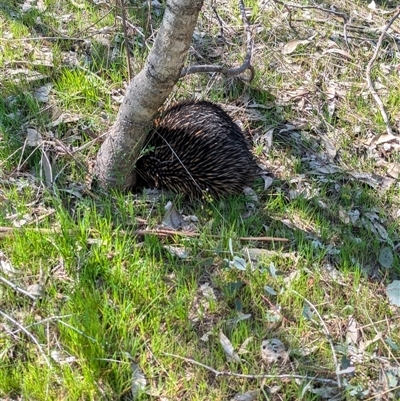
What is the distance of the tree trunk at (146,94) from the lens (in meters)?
2.85

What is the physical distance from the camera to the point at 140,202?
343 cm

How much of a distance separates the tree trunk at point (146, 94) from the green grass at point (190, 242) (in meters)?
0.17

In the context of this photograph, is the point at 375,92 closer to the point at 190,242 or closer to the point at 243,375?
the point at 190,242

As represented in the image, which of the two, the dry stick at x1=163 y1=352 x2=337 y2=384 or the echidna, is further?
the echidna

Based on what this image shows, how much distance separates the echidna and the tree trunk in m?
0.21

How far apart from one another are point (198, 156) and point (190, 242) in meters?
0.77

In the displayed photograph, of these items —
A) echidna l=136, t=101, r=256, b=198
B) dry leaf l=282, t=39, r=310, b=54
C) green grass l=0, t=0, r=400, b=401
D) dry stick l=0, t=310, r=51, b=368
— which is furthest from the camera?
dry leaf l=282, t=39, r=310, b=54

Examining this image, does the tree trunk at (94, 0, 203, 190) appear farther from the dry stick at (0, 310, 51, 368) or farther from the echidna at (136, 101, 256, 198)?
the dry stick at (0, 310, 51, 368)

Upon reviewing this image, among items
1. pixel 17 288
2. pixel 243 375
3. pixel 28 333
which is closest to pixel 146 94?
pixel 17 288

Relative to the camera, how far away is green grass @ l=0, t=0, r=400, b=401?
2527mm

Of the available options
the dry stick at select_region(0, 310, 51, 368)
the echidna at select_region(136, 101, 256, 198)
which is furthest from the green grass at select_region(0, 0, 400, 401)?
the echidna at select_region(136, 101, 256, 198)

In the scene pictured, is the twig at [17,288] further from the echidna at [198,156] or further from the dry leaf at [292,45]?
the dry leaf at [292,45]

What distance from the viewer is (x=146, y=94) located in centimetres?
310

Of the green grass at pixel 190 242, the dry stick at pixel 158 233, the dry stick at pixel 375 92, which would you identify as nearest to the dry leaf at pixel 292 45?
the green grass at pixel 190 242
